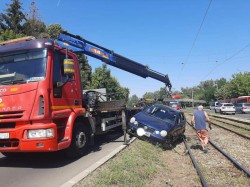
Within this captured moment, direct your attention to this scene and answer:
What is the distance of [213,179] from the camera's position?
7.97 metres

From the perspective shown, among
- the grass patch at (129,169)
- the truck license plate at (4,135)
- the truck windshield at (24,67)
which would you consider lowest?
the grass patch at (129,169)

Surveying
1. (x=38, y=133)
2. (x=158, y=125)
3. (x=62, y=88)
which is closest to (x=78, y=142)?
(x=62, y=88)

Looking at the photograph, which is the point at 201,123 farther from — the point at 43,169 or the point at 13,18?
the point at 13,18

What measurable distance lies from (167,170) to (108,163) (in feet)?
5.47

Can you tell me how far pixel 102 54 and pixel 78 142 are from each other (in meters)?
5.91

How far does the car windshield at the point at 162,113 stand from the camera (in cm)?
1370

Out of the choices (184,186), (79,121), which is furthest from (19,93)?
(184,186)

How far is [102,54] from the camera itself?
14.2 metres

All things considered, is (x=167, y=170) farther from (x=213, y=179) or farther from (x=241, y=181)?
(x=241, y=181)

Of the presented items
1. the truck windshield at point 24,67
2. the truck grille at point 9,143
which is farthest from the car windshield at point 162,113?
the truck grille at point 9,143

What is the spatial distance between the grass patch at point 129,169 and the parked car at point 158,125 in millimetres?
1242

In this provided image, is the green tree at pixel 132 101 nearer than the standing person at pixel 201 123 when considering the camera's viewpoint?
No

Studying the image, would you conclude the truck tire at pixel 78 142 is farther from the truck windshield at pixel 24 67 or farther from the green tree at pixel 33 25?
the green tree at pixel 33 25

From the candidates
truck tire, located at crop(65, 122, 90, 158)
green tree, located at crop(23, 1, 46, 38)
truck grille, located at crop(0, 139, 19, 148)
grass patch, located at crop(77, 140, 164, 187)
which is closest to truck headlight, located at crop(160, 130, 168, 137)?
grass patch, located at crop(77, 140, 164, 187)
